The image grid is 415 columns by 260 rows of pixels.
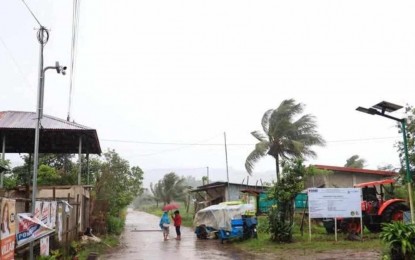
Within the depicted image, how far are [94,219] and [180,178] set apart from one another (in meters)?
39.9

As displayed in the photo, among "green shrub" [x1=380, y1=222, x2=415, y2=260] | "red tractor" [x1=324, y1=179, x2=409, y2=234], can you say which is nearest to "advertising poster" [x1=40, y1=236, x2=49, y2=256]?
"green shrub" [x1=380, y1=222, x2=415, y2=260]

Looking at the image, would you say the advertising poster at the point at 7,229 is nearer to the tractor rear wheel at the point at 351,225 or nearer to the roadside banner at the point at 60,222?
the roadside banner at the point at 60,222

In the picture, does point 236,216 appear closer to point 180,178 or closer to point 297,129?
point 297,129

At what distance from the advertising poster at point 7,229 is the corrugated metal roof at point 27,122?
1244 cm

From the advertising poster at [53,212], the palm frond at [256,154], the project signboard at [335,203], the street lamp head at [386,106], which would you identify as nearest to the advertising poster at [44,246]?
the advertising poster at [53,212]

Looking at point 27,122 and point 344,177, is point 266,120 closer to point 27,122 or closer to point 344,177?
point 344,177

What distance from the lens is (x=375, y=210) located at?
1916cm

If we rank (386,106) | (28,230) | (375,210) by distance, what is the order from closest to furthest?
(28,230), (386,106), (375,210)

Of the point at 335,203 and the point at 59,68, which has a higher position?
the point at 59,68

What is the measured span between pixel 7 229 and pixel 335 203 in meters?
14.7

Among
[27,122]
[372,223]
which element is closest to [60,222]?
[27,122]

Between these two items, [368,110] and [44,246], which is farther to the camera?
[368,110]

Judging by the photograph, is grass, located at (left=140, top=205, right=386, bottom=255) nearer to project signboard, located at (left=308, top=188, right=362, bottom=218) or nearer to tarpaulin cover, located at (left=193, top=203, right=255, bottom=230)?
project signboard, located at (left=308, top=188, right=362, bottom=218)

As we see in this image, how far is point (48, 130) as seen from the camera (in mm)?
18391
